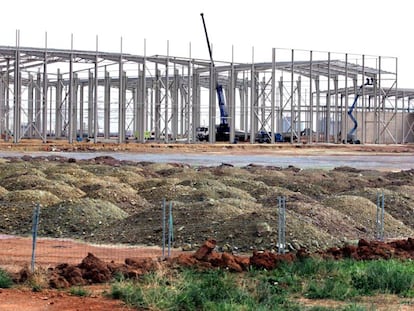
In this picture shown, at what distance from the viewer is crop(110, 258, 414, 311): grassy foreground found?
9.71 meters

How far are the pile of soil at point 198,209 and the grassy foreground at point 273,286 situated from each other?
10.4 ft

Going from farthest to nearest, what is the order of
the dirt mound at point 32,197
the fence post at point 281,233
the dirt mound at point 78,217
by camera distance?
the dirt mound at point 32,197 < the dirt mound at point 78,217 < the fence post at point 281,233

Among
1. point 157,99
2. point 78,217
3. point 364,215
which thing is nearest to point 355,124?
point 157,99

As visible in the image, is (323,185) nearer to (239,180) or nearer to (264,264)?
(239,180)

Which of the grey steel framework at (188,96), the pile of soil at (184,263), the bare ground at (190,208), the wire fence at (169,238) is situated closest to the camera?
the pile of soil at (184,263)

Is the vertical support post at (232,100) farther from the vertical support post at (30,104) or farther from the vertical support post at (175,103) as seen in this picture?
the vertical support post at (30,104)

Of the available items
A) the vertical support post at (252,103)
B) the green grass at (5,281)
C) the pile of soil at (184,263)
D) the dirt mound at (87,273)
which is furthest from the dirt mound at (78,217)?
the vertical support post at (252,103)

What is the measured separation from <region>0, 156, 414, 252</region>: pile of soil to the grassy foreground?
125 inches

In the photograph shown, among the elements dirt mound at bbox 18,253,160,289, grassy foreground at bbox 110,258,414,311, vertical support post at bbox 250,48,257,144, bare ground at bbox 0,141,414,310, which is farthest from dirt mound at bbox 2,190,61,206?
vertical support post at bbox 250,48,257,144

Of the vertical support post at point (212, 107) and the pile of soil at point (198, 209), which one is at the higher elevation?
the vertical support post at point (212, 107)

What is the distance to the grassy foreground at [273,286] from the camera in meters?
9.71

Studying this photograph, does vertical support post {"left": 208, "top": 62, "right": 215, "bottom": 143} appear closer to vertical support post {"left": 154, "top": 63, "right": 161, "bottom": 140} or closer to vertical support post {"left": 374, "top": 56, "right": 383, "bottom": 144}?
vertical support post {"left": 154, "top": 63, "right": 161, "bottom": 140}

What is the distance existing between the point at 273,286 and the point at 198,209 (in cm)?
777

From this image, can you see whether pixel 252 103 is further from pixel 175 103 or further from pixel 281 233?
pixel 281 233
